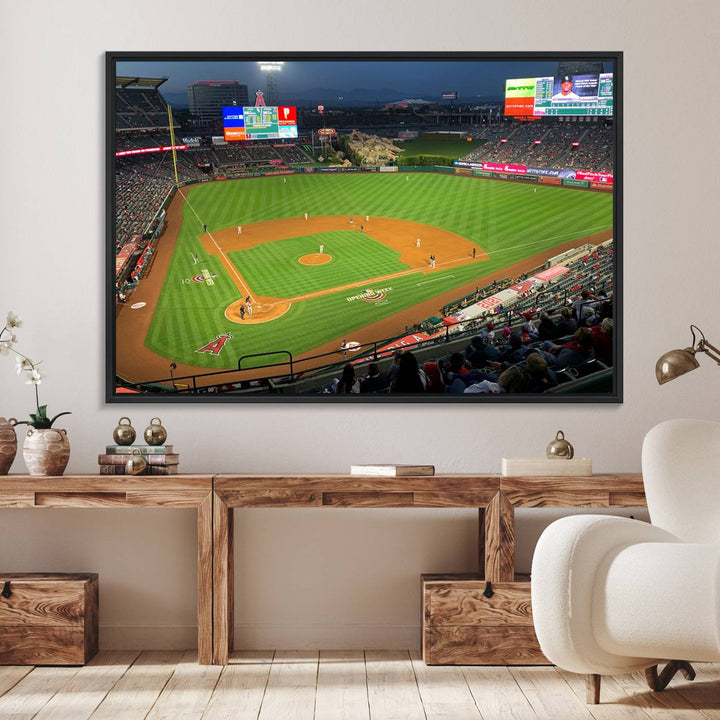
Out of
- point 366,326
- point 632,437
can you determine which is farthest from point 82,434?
point 632,437

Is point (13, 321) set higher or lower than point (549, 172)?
lower

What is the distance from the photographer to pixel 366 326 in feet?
12.3

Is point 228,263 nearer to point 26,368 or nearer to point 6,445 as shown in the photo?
point 26,368

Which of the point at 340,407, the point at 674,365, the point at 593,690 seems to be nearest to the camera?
the point at 593,690

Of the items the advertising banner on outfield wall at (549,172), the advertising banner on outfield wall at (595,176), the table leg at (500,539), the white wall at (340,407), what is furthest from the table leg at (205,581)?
the advertising banner on outfield wall at (595,176)

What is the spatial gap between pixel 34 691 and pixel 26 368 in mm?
1205

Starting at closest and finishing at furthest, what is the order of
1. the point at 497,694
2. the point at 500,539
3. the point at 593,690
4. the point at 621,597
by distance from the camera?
the point at 621,597 < the point at 593,690 < the point at 497,694 < the point at 500,539

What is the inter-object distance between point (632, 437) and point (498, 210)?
1.06 meters

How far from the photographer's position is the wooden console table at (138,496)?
10.7 feet

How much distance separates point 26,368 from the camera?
3.56 metres

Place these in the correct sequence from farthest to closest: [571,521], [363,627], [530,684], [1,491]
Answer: [363,627]
[1,491]
[530,684]
[571,521]

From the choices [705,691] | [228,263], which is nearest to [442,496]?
[705,691]

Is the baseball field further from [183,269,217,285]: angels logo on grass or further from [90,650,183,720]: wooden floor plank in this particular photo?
[90,650,183,720]: wooden floor plank

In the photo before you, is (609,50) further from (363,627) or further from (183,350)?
(363,627)
